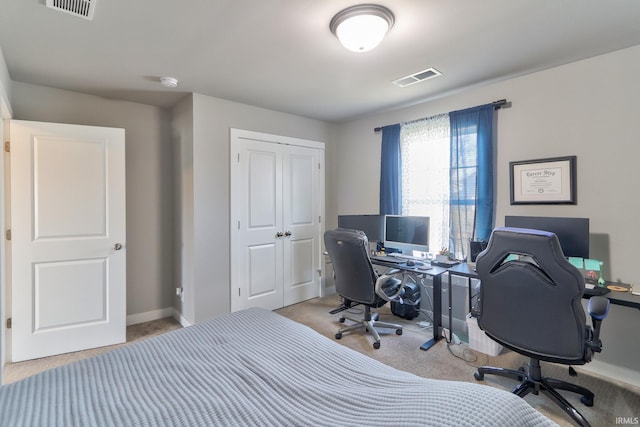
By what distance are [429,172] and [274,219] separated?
1927 mm

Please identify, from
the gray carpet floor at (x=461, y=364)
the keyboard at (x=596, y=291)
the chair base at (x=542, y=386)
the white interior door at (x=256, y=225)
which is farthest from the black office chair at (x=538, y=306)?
the white interior door at (x=256, y=225)

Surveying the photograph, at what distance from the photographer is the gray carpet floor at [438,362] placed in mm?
1884

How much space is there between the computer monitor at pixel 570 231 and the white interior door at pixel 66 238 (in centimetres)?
381

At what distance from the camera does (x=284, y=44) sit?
209cm

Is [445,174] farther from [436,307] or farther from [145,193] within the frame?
[145,193]

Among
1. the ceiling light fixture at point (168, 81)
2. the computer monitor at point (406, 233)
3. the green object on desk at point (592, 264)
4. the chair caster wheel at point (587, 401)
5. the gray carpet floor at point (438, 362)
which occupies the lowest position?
the gray carpet floor at point (438, 362)

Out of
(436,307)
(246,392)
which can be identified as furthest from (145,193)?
(436,307)

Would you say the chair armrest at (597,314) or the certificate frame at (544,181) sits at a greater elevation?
the certificate frame at (544,181)

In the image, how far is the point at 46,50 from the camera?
2.13 m

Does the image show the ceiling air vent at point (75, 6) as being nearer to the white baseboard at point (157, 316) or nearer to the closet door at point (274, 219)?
the closet door at point (274, 219)

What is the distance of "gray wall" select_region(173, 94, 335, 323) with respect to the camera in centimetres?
304

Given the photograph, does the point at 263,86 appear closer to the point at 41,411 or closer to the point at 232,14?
the point at 232,14

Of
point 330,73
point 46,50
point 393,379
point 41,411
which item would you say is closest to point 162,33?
point 46,50

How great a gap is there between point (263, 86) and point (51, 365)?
307cm
